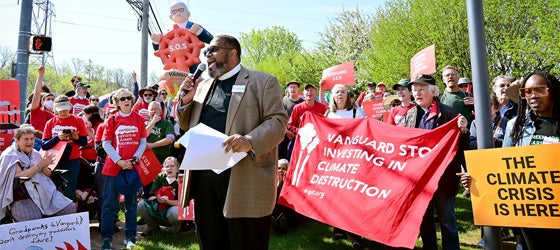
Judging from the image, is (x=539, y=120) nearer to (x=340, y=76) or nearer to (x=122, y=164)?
(x=122, y=164)

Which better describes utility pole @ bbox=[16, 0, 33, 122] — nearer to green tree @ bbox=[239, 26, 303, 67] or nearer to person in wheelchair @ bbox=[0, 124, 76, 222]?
person in wheelchair @ bbox=[0, 124, 76, 222]

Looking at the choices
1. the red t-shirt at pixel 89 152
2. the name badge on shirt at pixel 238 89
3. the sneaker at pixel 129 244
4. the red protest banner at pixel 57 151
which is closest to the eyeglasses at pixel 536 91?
the name badge on shirt at pixel 238 89

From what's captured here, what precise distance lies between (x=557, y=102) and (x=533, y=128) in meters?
→ 0.22

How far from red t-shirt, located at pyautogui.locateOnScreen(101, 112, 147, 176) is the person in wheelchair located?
644mm

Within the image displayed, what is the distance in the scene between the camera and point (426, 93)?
4.38 meters

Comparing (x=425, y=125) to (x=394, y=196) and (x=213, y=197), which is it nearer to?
(x=394, y=196)

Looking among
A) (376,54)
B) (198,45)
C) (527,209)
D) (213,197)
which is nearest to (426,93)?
(527,209)

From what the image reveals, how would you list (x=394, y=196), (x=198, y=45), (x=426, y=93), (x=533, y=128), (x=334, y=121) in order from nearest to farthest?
(x=533, y=128)
(x=394, y=196)
(x=426, y=93)
(x=334, y=121)
(x=198, y=45)

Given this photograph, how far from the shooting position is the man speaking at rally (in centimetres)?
272

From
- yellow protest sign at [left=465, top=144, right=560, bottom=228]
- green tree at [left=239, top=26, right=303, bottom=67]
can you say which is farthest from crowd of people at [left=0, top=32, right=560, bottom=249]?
green tree at [left=239, top=26, right=303, bottom=67]

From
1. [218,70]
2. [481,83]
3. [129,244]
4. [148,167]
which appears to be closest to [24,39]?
[148,167]

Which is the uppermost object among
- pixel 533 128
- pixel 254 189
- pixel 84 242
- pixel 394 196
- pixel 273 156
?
pixel 533 128

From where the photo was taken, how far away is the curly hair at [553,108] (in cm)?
283

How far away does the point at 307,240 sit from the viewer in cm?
559
